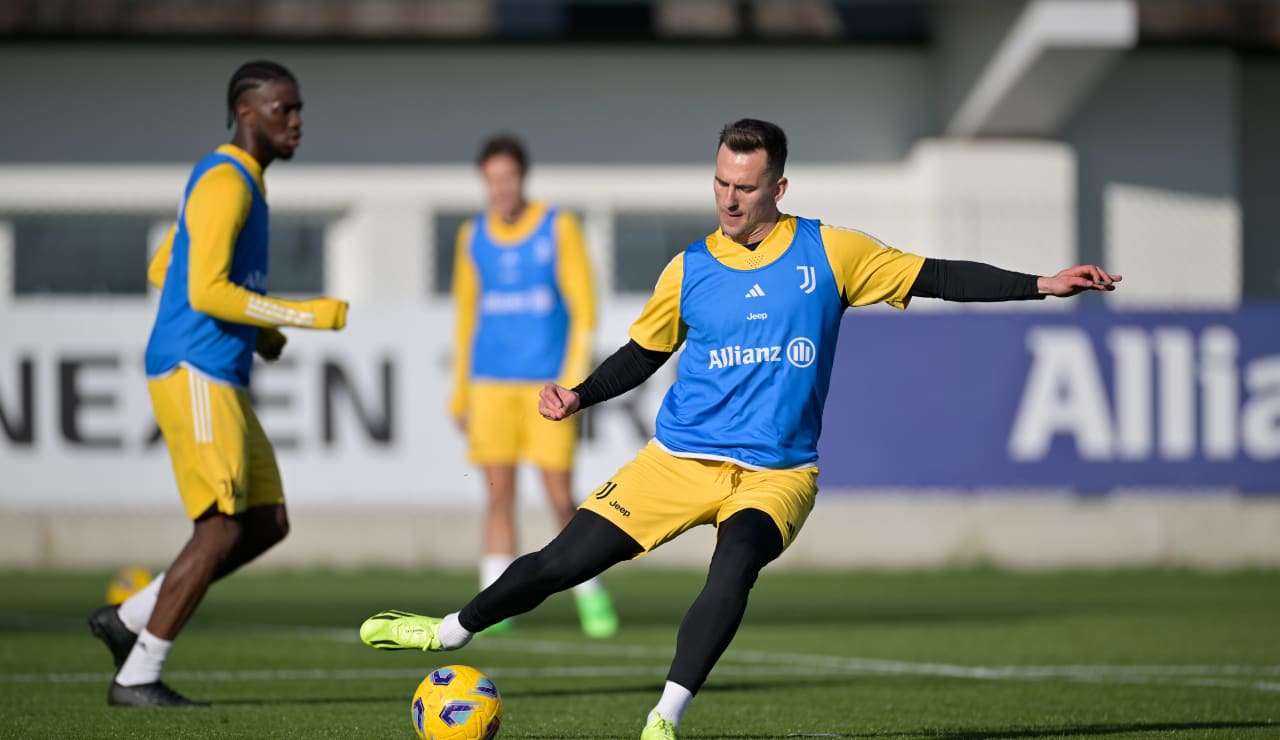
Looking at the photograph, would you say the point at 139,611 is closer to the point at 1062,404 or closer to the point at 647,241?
the point at 1062,404

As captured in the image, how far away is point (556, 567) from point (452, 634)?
41 centimetres

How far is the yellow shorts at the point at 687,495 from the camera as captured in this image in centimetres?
599

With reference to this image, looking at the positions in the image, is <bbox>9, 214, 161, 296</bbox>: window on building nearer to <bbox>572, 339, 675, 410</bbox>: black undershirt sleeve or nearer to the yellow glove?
the yellow glove

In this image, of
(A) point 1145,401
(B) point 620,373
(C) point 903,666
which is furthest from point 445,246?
(B) point 620,373

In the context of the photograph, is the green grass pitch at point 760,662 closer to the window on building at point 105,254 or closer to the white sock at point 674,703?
the white sock at point 674,703

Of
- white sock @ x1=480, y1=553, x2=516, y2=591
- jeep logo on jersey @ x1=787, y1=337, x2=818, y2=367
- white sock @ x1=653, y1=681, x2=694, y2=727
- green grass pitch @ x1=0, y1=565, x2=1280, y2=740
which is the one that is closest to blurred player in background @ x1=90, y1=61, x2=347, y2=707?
green grass pitch @ x1=0, y1=565, x2=1280, y2=740

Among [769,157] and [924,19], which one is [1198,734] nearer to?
[769,157]

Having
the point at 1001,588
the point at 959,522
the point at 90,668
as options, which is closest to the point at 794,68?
the point at 959,522

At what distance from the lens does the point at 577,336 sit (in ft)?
34.3

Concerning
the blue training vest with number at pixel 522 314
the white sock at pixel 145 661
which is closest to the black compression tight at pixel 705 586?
the white sock at pixel 145 661

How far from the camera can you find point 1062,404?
48.5ft

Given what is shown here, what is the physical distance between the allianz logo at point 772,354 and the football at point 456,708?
4.14 ft

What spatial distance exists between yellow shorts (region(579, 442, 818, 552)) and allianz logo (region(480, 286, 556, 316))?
4.56 m

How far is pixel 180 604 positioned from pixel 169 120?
1176 centimetres
